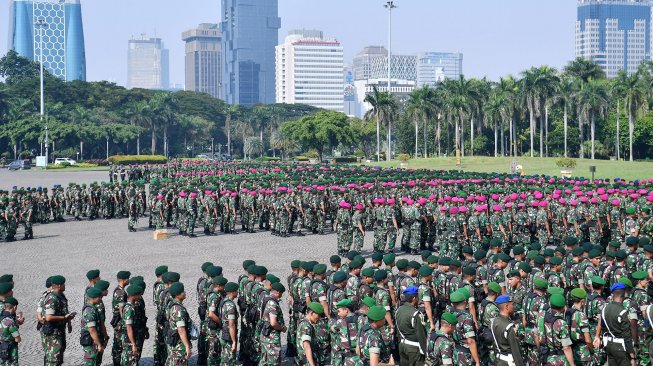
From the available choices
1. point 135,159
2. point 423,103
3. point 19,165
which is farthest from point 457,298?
point 135,159

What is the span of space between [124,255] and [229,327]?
497 inches

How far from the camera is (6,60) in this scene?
117 metres

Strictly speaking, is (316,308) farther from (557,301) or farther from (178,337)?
(557,301)

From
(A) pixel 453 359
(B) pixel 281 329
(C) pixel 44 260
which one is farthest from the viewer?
(C) pixel 44 260

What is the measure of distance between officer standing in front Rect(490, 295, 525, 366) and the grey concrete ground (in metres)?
6.88

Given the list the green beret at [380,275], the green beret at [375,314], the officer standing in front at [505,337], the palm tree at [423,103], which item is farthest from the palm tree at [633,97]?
the green beret at [375,314]

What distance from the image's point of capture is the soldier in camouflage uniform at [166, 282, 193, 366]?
32.5 feet

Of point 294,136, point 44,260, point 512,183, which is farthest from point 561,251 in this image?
point 294,136

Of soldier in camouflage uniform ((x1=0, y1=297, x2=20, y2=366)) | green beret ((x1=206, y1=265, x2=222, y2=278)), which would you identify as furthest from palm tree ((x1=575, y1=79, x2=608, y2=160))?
soldier in camouflage uniform ((x1=0, y1=297, x2=20, y2=366))

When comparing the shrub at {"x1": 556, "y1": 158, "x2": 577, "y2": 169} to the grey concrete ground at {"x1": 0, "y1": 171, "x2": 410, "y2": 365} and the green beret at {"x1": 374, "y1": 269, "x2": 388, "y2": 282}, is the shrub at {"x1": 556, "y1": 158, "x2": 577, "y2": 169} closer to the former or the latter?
the grey concrete ground at {"x1": 0, "y1": 171, "x2": 410, "y2": 365}

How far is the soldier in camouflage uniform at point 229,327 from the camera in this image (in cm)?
1013

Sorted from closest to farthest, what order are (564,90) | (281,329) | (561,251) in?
(281,329) → (561,251) → (564,90)

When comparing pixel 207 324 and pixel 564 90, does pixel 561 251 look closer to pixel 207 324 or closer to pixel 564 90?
pixel 207 324

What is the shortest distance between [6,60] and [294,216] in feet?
344
